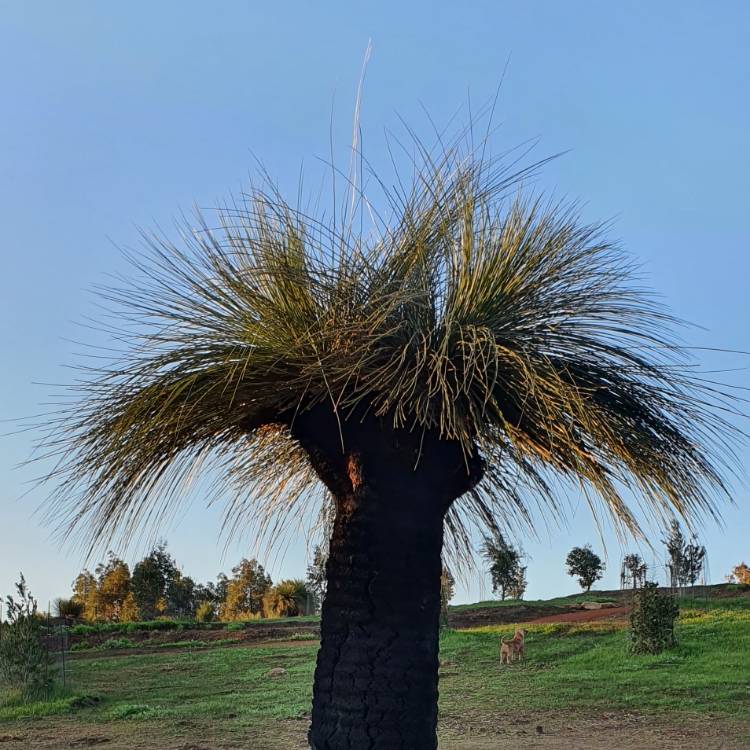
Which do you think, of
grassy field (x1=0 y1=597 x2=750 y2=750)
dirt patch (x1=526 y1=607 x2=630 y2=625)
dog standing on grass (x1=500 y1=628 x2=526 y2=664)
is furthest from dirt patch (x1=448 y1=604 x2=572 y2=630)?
dog standing on grass (x1=500 y1=628 x2=526 y2=664)

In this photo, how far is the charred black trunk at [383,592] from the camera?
4109mm

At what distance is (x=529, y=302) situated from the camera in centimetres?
460

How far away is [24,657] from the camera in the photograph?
40.3 feet

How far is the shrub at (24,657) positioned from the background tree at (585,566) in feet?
70.3

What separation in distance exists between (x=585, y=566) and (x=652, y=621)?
1585 centimetres

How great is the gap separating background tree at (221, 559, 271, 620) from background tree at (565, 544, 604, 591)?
38.4ft

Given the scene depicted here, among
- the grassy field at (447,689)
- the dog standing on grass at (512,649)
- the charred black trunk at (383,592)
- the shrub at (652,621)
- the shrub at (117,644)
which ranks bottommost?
the shrub at (117,644)

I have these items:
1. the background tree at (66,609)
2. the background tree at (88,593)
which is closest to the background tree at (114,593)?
the background tree at (88,593)

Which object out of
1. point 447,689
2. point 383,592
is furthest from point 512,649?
point 383,592

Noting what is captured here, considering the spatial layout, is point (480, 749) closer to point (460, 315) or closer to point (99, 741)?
point (99, 741)

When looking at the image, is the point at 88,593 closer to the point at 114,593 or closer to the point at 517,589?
the point at 114,593

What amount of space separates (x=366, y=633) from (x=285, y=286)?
176 cm

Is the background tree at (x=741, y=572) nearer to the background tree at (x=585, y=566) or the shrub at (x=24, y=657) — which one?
the background tree at (x=585, y=566)

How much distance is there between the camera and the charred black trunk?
13.5 feet
